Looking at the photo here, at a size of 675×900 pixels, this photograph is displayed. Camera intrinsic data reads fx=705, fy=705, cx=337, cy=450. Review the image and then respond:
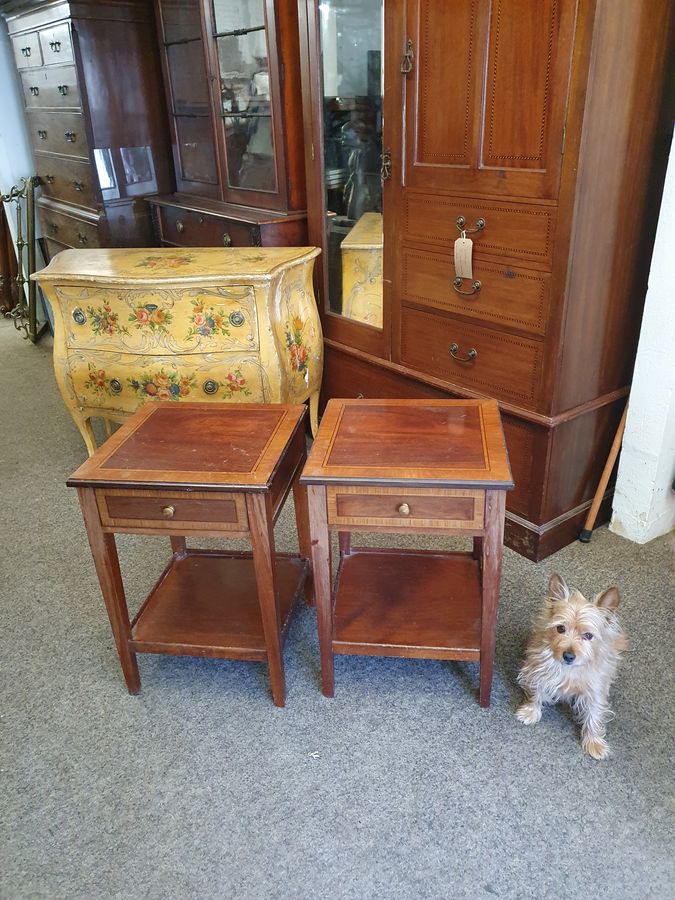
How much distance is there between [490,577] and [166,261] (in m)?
1.60

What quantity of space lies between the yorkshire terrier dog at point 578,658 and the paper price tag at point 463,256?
3.11ft

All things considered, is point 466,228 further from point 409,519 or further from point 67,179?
point 67,179

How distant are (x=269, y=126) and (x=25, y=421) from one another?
1.79m

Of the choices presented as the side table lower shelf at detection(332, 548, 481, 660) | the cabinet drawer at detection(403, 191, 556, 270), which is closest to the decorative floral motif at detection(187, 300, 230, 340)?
the cabinet drawer at detection(403, 191, 556, 270)

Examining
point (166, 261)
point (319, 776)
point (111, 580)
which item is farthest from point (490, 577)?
point (166, 261)

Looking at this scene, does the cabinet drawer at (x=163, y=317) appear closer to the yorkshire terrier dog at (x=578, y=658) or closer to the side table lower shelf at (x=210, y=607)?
the side table lower shelf at (x=210, y=607)

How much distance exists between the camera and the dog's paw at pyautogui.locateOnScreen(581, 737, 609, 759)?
1.50m

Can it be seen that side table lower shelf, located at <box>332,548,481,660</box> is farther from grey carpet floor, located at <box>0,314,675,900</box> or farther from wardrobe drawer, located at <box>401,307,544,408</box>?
wardrobe drawer, located at <box>401,307,544,408</box>

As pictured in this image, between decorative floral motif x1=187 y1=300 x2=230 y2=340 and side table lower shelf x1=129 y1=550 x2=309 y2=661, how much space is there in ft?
2.42

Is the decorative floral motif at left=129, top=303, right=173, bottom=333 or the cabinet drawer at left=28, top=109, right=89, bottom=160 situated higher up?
the cabinet drawer at left=28, top=109, right=89, bottom=160

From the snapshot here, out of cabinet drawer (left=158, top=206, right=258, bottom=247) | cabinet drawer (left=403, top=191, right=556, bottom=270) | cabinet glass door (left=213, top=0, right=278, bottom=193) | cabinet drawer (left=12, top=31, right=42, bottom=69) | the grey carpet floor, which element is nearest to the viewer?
the grey carpet floor

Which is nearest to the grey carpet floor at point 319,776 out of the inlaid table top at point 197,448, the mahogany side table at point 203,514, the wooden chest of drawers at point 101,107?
the mahogany side table at point 203,514

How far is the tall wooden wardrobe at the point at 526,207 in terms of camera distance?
1.71m

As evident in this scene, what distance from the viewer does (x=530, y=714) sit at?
1595 mm
